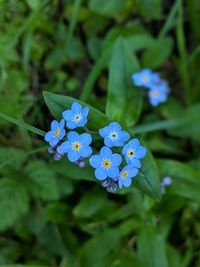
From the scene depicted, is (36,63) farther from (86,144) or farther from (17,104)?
(86,144)

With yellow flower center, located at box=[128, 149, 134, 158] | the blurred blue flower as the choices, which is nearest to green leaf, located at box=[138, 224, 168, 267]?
the blurred blue flower

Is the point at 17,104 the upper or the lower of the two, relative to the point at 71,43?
lower

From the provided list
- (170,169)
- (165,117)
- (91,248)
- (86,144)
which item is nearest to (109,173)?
(86,144)

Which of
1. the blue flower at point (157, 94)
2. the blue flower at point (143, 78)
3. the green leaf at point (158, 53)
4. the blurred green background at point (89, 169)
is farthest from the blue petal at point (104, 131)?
the green leaf at point (158, 53)

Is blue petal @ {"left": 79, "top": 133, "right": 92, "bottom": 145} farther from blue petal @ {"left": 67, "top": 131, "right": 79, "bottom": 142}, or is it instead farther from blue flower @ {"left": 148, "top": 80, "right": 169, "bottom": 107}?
blue flower @ {"left": 148, "top": 80, "right": 169, "bottom": 107}

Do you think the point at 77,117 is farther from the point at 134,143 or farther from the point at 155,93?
the point at 155,93

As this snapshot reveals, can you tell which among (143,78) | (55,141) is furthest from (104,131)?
(143,78)
